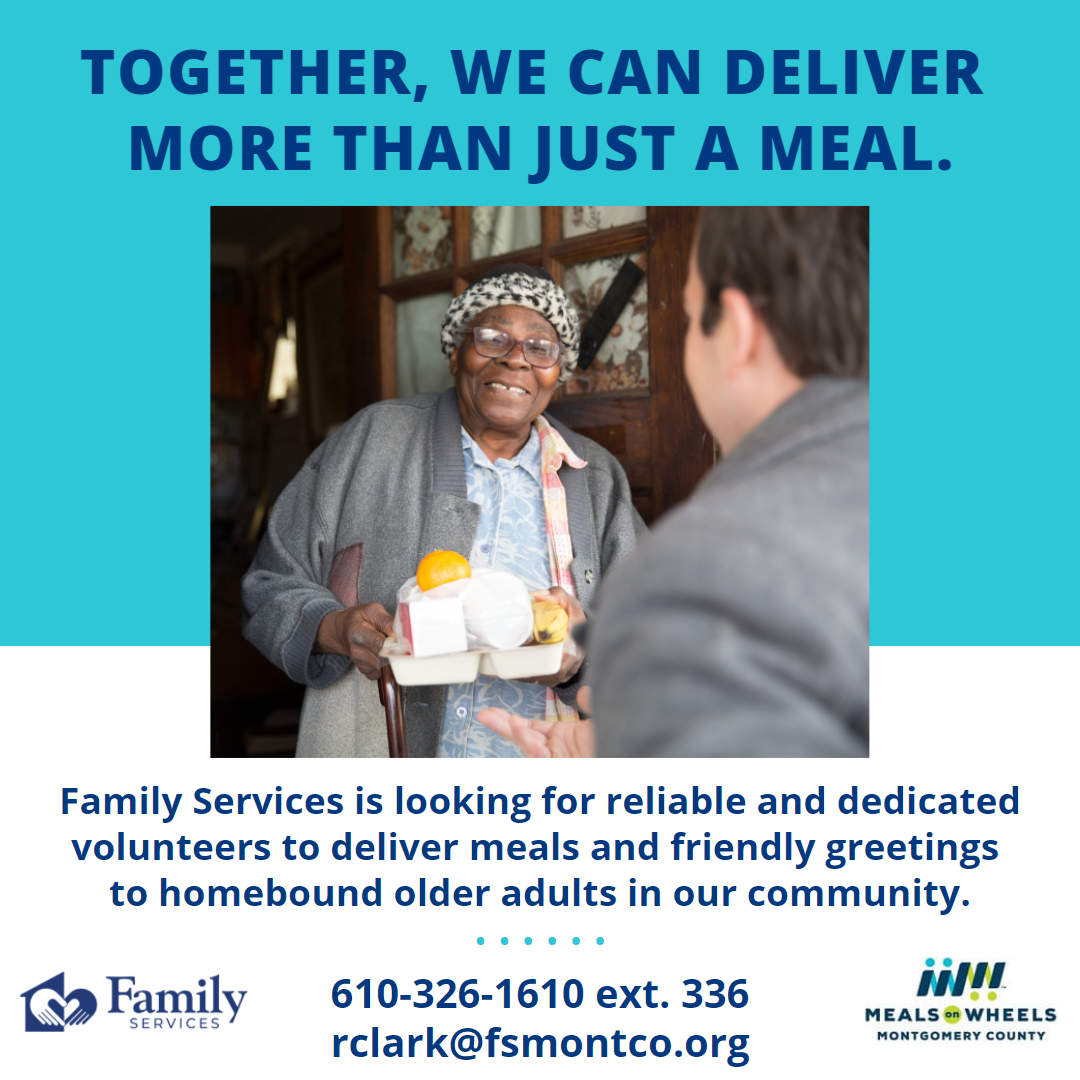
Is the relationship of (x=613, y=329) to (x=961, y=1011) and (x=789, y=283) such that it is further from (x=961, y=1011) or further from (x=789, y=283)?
(x=961, y=1011)

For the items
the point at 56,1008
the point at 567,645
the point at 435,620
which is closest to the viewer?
the point at 435,620

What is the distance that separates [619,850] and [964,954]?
60cm

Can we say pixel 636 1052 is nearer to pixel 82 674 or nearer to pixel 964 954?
pixel 964 954

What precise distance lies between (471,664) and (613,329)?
898 mm

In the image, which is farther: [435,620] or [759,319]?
[435,620]

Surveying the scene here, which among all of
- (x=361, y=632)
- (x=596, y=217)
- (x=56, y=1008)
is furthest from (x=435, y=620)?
(x=596, y=217)

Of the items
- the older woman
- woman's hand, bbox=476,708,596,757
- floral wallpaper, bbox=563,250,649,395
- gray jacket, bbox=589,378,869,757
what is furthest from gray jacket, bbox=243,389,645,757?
gray jacket, bbox=589,378,869,757

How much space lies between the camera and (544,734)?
5.32 ft

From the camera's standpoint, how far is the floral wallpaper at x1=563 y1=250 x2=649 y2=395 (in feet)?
6.63

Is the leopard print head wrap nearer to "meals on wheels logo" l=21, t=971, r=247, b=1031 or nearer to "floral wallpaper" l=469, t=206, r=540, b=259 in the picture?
"floral wallpaper" l=469, t=206, r=540, b=259

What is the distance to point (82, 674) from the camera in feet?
5.32

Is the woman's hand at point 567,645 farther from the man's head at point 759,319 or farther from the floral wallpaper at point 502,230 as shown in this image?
the floral wallpaper at point 502,230

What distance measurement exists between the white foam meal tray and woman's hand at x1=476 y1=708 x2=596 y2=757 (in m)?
0.11

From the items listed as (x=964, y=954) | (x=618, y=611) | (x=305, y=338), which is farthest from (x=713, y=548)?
(x=305, y=338)
